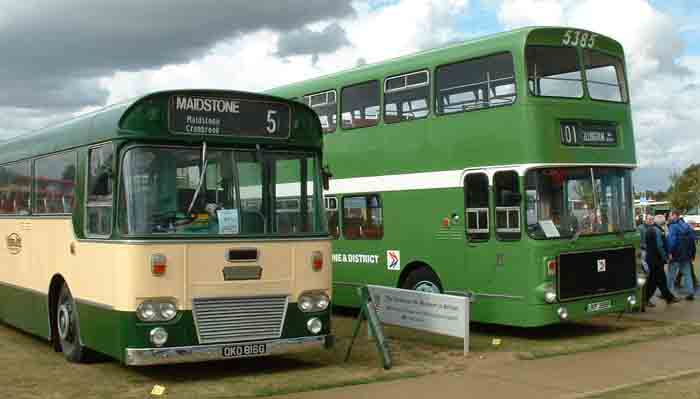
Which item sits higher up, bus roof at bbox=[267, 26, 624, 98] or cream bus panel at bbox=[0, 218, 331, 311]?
bus roof at bbox=[267, 26, 624, 98]

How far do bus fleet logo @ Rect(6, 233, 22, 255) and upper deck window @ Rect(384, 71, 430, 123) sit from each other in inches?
248

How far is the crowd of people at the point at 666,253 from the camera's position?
738 inches

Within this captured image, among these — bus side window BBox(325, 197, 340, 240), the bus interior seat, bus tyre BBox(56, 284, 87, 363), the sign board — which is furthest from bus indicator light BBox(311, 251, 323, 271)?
bus side window BBox(325, 197, 340, 240)

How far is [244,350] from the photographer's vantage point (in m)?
10.6

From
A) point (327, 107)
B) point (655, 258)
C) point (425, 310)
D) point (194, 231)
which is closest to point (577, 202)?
point (425, 310)

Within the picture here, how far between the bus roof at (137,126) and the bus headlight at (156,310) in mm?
1810

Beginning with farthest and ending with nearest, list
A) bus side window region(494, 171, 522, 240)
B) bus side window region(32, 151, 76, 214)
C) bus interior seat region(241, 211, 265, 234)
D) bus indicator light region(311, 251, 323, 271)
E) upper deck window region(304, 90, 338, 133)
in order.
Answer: upper deck window region(304, 90, 338, 133)
bus side window region(494, 171, 522, 240)
bus side window region(32, 151, 76, 214)
bus indicator light region(311, 251, 323, 271)
bus interior seat region(241, 211, 265, 234)

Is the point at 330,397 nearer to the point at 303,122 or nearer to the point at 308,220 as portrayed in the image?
the point at 308,220

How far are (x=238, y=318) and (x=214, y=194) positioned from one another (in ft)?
4.63

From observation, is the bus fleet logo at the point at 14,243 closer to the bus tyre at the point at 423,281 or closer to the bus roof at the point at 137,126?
the bus roof at the point at 137,126

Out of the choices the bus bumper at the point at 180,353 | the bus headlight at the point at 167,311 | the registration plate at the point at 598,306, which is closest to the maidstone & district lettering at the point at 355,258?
the registration plate at the point at 598,306

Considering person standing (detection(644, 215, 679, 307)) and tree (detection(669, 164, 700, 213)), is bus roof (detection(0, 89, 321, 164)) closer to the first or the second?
person standing (detection(644, 215, 679, 307))

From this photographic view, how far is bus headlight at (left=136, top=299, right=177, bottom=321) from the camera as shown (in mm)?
10195

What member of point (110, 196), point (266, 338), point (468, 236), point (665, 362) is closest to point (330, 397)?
point (266, 338)
